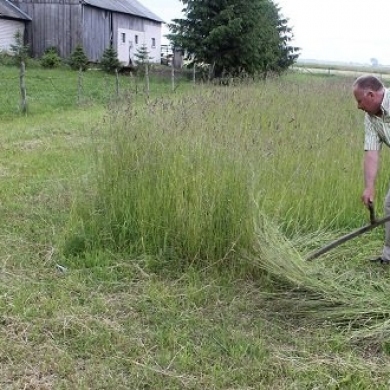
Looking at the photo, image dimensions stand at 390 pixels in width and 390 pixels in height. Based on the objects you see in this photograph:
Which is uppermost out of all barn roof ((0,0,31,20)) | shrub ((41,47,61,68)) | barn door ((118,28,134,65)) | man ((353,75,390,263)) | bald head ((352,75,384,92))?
barn roof ((0,0,31,20))

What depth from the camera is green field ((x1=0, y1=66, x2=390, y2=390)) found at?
2.79 m

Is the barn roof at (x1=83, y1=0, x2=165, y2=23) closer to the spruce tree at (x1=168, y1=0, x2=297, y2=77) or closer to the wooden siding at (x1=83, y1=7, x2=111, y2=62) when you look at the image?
the wooden siding at (x1=83, y1=7, x2=111, y2=62)

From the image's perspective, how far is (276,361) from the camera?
2.83 meters

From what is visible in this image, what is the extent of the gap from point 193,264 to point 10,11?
2418cm

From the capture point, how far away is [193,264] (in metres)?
3.92

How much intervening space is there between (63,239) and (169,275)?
3.03 feet

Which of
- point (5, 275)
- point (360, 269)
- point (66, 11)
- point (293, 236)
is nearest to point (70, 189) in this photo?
point (5, 275)

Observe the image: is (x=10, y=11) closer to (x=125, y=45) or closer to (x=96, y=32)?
(x=96, y=32)

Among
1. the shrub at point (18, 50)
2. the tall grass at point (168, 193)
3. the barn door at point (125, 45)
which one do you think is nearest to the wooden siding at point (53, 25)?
the shrub at point (18, 50)

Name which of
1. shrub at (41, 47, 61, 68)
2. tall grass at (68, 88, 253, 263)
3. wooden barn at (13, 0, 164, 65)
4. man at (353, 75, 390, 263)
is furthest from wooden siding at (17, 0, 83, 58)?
man at (353, 75, 390, 263)

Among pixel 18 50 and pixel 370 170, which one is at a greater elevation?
pixel 18 50

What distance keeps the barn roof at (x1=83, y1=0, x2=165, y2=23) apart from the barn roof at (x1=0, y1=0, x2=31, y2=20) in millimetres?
3023

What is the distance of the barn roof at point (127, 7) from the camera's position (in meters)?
26.5

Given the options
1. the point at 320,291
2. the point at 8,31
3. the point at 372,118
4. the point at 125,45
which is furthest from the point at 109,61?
the point at 320,291
